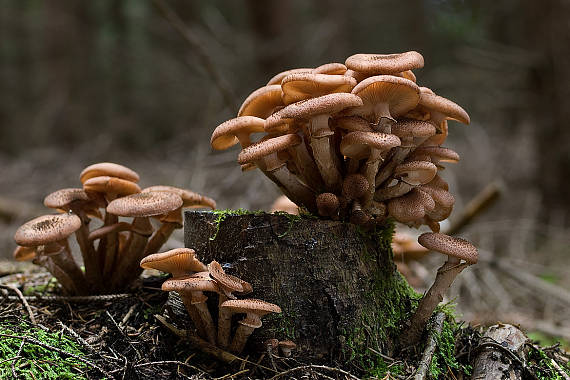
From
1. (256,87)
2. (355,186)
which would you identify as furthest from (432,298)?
(256,87)

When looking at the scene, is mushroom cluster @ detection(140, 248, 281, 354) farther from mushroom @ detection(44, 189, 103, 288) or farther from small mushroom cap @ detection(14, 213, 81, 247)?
mushroom @ detection(44, 189, 103, 288)

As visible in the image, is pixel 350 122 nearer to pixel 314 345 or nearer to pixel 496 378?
pixel 314 345

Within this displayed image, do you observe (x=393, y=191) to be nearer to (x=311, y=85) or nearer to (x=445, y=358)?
(x=311, y=85)

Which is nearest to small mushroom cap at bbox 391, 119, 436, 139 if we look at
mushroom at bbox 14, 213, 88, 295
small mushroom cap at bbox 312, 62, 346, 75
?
small mushroom cap at bbox 312, 62, 346, 75

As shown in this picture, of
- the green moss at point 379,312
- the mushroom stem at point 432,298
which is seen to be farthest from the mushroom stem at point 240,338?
the mushroom stem at point 432,298

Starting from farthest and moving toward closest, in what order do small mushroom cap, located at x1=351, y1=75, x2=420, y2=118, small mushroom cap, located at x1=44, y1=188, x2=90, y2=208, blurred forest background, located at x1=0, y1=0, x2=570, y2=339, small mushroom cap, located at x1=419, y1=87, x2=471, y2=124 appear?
blurred forest background, located at x1=0, y1=0, x2=570, y2=339 → small mushroom cap, located at x1=44, y1=188, x2=90, y2=208 → small mushroom cap, located at x1=419, y1=87, x2=471, y2=124 → small mushroom cap, located at x1=351, y1=75, x2=420, y2=118

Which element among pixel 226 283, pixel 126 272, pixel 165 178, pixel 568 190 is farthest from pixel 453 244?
pixel 165 178

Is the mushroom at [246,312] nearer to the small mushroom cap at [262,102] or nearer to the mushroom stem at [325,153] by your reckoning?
the mushroom stem at [325,153]
